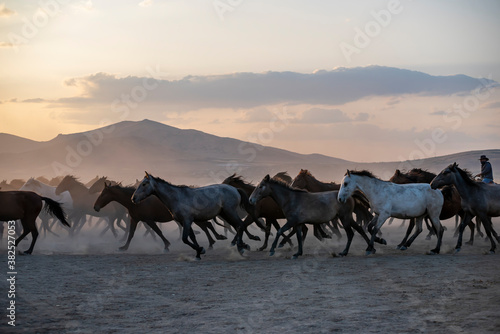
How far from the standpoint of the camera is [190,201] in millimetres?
13656

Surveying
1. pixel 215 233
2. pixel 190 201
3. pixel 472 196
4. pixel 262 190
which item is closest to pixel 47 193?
pixel 215 233

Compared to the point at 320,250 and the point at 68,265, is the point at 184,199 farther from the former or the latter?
the point at 320,250

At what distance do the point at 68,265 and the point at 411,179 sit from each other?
8.81 m

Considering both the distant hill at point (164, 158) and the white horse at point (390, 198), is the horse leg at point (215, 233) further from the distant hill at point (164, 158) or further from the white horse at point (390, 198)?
the distant hill at point (164, 158)

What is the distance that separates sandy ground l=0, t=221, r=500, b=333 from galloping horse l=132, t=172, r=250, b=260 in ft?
2.79

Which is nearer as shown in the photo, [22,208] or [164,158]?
[22,208]

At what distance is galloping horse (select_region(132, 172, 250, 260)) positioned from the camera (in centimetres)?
1361

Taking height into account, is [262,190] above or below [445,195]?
below

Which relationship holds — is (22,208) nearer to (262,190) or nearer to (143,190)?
(143,190)

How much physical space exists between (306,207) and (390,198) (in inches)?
71.0

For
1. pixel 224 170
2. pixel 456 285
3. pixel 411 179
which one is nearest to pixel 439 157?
pixel 224 170

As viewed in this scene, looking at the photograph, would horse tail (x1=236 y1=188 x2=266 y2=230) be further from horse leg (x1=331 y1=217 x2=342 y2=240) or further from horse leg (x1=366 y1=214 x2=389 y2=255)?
horse leg (x1=366 y1=214 x2=389 y2=255)

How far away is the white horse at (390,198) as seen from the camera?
13.3 metres

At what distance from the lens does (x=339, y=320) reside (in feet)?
24.7
